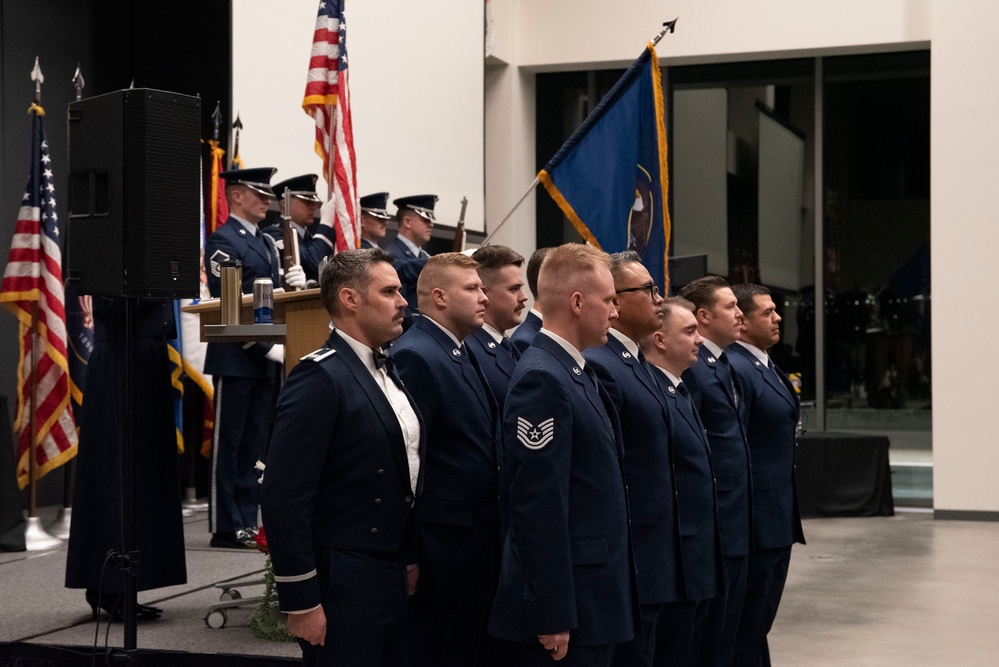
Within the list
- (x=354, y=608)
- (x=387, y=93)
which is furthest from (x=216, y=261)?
(x=387, y=93)

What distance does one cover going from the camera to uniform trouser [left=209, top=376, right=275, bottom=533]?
5.54 m

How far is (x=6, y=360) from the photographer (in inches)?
292

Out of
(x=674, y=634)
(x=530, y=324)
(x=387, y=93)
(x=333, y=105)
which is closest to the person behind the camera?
(x=674, y=634)

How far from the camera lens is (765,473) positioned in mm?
4102

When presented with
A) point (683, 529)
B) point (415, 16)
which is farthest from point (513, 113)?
A: point (683, 529)

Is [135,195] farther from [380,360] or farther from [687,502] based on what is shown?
[687,502]

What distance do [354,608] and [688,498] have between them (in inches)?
42.4

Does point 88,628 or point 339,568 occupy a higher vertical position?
point 339,568

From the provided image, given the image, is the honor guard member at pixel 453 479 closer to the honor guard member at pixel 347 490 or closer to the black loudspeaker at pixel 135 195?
the honor guard member at pixel 347 490

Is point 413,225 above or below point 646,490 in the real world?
above

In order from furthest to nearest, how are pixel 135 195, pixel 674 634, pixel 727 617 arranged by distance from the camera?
1. pixel 727 617
2. pixel 135 195
3. pixel 674 634

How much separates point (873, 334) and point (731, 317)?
7.06 metres

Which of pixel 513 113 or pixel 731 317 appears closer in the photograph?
pixel 731 317

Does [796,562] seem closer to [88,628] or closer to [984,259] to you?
[984,259]
